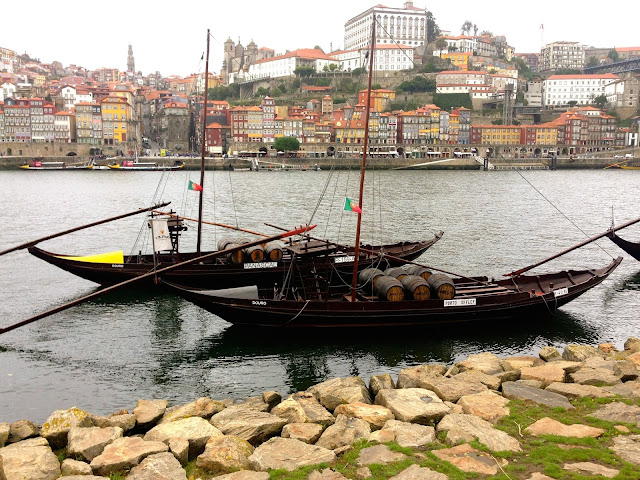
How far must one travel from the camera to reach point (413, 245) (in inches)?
1087

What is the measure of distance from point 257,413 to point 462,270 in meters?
18.0

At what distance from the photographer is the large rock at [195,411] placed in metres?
10.9

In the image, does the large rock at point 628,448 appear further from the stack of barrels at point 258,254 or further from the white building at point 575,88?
the white building at point 575,88

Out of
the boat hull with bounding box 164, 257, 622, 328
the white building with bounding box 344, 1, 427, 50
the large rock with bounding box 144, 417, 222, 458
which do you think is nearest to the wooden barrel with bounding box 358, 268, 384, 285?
the boat hull with bounding box 164, 257, 622, 328

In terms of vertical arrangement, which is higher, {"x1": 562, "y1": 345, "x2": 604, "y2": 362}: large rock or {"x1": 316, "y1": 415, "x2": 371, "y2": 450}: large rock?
{"x1": 562, "y1": 345, "x2": 604, "y2": 362}: large rock

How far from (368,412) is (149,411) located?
3.86m

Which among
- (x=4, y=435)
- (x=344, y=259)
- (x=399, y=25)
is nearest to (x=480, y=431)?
(x=4, y=435)

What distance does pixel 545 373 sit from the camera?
12180mm

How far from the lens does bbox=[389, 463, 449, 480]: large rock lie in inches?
308

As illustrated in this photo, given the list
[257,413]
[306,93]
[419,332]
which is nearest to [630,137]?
[306,93]

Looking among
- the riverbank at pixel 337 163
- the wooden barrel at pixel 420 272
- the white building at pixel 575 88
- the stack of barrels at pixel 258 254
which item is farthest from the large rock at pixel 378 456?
the white building at pixel 575 88

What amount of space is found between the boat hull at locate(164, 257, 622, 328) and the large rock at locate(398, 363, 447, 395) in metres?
4.14

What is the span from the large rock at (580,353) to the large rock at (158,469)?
29.3ft

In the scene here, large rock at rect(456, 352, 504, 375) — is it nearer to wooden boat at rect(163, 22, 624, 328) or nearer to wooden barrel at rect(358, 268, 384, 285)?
wooden boat at rect(163, 22, 624, 328)
